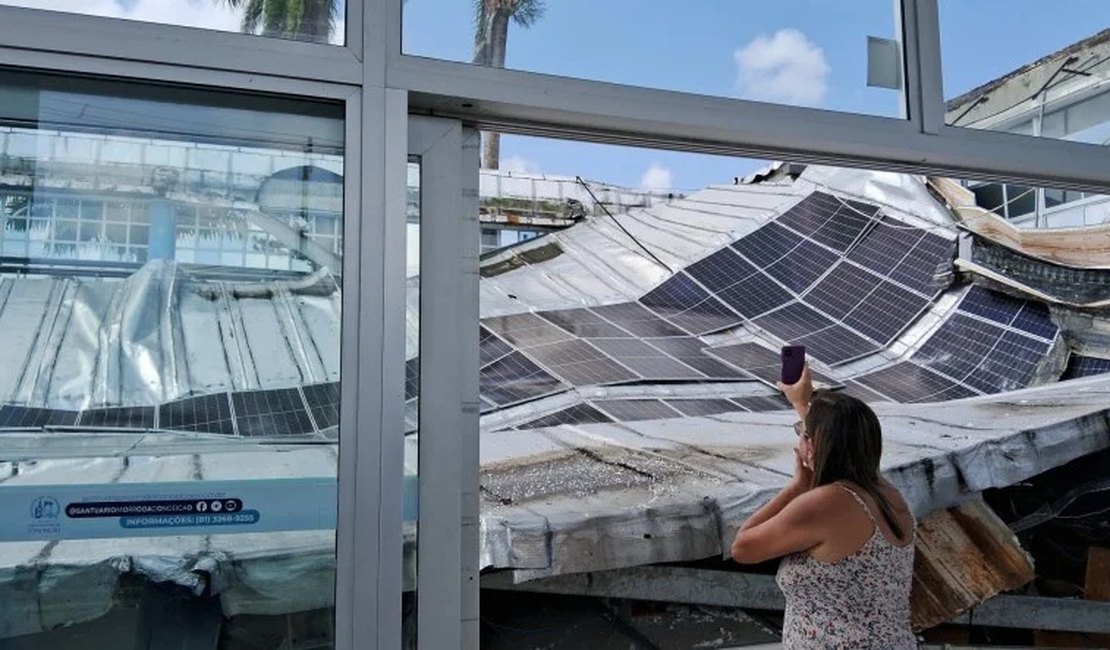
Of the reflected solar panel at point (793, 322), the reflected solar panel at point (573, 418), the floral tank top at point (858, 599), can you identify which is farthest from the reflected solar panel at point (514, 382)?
the floral tank top at point (858, 599)

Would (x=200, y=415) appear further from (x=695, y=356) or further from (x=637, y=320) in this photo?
(x=637, y=320)

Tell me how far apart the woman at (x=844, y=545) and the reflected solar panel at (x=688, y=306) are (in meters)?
4.69

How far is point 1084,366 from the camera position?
566 cm

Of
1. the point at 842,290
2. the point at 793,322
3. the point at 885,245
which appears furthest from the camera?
the point at 885,245

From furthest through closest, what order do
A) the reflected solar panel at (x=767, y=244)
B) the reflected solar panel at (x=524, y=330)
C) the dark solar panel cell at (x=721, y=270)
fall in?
→ the reflected solar panel at (x=767, y=244), the dark solar panel cell at (x=721, y=270), the reflected solar panel at (x=524, y=330)

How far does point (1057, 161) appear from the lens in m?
1.40

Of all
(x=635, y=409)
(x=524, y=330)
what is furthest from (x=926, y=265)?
(x=524, y=330)

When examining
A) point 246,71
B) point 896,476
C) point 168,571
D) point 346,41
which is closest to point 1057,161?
point 346,41

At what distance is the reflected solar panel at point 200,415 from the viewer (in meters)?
0.95

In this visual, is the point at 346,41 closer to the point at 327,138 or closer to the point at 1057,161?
the point at 327,138

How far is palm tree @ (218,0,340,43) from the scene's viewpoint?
993mm

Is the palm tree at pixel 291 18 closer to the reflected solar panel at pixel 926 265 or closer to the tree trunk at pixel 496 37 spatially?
the tree trunk at pixel 496 37

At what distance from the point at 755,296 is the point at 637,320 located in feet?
3.08

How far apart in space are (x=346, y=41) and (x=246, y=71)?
4.7 inches
